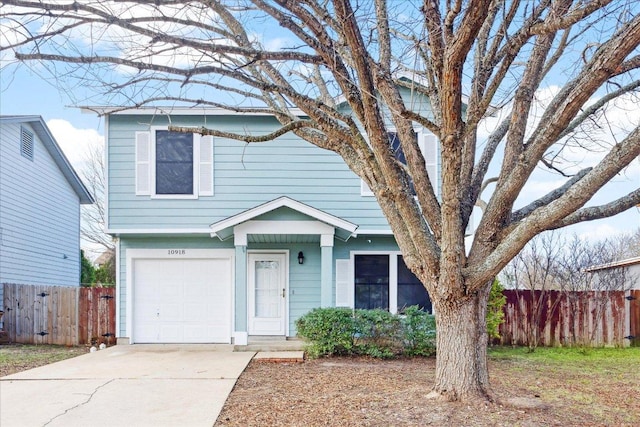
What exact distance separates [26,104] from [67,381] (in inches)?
381

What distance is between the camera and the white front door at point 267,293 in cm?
1167

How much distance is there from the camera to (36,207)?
1548cm

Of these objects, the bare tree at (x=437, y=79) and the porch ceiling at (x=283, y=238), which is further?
the porch ceiling at (x=283, y=238)

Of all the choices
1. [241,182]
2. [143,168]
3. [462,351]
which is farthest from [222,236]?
[462,351]

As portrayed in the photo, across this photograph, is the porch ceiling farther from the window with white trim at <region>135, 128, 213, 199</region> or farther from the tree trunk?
the tree trunk

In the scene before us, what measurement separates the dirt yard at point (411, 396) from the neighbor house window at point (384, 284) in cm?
252

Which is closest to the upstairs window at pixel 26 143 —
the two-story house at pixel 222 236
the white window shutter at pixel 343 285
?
the two-story house at pixel 222 236

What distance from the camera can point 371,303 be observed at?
462 inches

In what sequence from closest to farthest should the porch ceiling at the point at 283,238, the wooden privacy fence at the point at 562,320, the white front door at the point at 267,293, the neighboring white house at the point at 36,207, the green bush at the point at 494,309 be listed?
the green bush at the point at 494,309 → the porch ceiling at the point at 283,238 → the white front door at the point at 267,293 → the wooden privacy fence at the point at 562,320 → the neighboring white house at the point at 36,207

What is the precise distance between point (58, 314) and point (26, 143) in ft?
17.4

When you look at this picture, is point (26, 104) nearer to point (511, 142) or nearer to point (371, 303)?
point (371, 303)

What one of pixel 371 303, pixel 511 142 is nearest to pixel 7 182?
pixel 371 303

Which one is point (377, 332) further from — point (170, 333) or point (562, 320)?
point (562, 320)

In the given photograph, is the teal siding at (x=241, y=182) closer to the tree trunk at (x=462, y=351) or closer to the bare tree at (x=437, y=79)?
the bare tree at (x=437, y=79)
